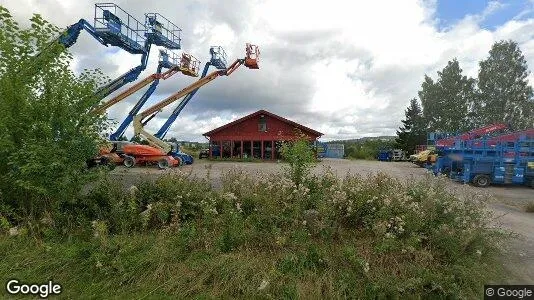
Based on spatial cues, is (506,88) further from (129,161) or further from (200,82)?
(129,161)

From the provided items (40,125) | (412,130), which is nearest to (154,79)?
(40,125)

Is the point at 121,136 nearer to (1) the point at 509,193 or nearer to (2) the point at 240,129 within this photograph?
(2) the point at 240,129

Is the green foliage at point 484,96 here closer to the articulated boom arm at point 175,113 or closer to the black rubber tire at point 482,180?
the black rubber tire at point 482,180

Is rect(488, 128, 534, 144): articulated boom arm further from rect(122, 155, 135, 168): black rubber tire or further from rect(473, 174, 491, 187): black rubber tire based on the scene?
rect(122, 155, 135, 168): black rubber tire

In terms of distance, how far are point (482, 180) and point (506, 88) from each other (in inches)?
1089

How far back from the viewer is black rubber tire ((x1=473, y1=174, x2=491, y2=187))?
1504cm

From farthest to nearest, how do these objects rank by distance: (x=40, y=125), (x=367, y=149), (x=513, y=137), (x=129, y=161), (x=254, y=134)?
1. (x=367, y=149)
2. (x=254, y=134)
3. (x=129, y=161)
4. (x=513, y=137)
5. (x=40, y=125)

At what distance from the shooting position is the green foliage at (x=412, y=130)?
1586 inches

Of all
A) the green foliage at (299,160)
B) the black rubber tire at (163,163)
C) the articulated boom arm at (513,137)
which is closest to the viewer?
the green foliage at (299,160)

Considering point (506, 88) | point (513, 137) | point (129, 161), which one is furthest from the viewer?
point (506, 88)

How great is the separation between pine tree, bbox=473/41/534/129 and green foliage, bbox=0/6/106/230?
41019mm

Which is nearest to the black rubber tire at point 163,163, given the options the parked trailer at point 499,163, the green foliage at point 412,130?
the parked trailer at point 499,163

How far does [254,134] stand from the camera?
32.2m

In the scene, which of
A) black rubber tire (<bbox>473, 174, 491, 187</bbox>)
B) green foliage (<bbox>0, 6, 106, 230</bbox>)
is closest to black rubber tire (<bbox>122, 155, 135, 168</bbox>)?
green foliage (<bbox>0, 6, 106, 230</bbox>)
